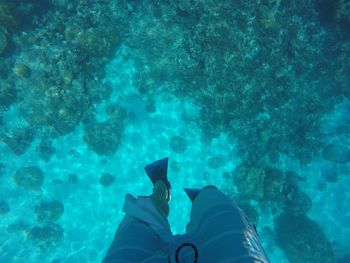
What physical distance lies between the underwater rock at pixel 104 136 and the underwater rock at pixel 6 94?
290 cm

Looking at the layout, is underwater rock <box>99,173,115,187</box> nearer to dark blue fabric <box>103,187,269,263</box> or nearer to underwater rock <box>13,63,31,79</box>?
underwater rock <box>13,63,31,79</box>

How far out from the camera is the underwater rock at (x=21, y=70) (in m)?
10.6

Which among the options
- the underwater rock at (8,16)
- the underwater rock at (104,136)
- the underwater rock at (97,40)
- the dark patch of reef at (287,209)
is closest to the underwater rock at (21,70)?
the underwater rock at (8,16)

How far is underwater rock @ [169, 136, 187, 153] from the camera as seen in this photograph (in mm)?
11539

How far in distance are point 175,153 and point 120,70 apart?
373cm

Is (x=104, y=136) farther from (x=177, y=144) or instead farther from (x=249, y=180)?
(x=249, y=180)

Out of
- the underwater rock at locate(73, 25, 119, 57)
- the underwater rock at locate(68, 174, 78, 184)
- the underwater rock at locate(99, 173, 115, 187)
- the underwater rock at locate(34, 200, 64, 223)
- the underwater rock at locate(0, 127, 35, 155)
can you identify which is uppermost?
the underwater rock at locate(73, 25, 119, 57)

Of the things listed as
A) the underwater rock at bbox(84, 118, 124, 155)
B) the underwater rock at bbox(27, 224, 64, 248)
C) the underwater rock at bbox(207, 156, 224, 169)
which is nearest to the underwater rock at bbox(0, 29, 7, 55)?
the underwater rock at bbox(84, 118, 124, 155)

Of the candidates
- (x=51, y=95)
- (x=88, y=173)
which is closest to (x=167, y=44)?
(x=51, y=95)

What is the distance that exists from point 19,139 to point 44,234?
3.63m

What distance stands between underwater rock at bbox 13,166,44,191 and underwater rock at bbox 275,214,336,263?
955 cm

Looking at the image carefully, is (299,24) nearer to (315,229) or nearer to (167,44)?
(167,44)

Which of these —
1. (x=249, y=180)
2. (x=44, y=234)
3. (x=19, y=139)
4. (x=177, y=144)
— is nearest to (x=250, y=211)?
(x=249, y=180)

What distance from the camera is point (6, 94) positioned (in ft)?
36.5
